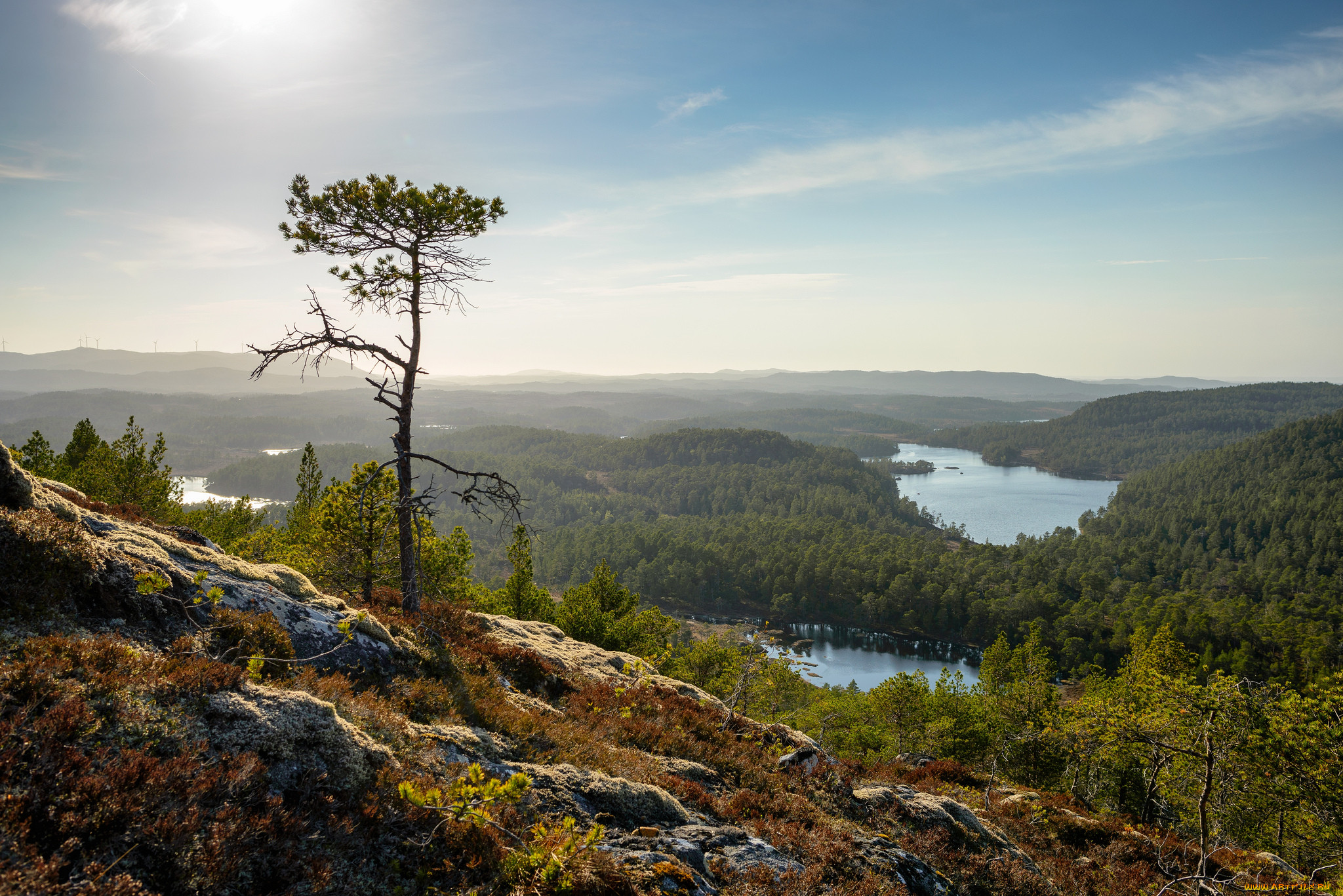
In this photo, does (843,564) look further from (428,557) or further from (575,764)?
(575,764)

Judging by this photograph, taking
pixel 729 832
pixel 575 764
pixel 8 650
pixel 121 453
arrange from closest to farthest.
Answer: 1. pixel 8 650
2. pixel 729 832
3. pixel 575 764
4. pixel 121 453

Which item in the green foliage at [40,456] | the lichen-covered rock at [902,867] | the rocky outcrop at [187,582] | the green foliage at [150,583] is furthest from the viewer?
the green foliage at [40,456]

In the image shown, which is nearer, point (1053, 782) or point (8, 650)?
point (8, 650)

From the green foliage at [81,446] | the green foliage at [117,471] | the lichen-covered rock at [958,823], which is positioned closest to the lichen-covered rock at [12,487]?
the lichen-covered rock at [958,823]

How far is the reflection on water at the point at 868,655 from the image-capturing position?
88438mm

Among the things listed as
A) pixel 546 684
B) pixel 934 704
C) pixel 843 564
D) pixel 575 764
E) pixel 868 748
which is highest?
pixel 575 764

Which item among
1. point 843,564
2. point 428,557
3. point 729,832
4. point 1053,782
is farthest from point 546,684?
point 843,564

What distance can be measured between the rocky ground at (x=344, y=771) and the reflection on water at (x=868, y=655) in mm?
79069

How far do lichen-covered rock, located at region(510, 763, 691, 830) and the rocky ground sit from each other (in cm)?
3

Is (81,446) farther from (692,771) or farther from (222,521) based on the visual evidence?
(692,771)

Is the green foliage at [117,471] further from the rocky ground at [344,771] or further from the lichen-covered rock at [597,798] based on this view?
the lichen-covered rock at [597,798]

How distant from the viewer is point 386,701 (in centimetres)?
749

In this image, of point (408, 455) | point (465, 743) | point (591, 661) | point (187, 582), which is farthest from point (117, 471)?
point (465, 743)

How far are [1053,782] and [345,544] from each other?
30287 mm
